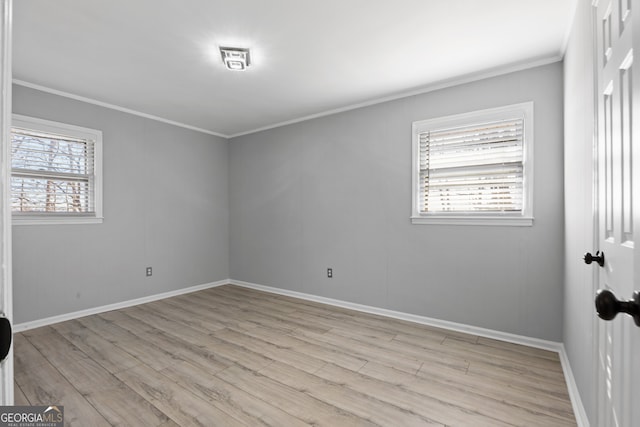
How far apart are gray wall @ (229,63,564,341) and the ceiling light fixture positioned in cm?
161

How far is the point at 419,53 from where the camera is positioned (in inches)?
103

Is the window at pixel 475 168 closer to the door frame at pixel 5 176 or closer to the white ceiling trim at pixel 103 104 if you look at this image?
the door frame at pixel 5 176

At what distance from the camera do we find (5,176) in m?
0.61

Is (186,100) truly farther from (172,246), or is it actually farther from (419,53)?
(419,53)

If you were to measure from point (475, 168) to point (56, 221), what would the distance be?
182 inches

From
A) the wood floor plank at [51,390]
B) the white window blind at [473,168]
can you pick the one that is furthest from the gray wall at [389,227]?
the wood floor plank at [51,390]

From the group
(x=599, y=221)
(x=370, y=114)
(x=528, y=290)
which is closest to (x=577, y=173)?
(x=599, y=221)

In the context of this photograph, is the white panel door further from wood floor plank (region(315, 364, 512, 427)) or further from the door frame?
the door frame

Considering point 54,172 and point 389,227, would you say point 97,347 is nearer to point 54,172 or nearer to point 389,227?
point 54,172

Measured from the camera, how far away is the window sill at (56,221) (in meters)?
3.16

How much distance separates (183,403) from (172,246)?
300 cm

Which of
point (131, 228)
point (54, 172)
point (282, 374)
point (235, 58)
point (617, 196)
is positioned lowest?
point (282, 374)

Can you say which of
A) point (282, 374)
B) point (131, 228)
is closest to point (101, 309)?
point (131, 228)

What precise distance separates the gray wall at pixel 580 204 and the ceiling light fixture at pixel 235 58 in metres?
2.35
